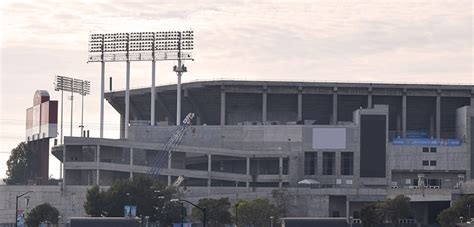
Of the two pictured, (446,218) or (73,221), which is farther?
(446,218)

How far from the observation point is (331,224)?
172m

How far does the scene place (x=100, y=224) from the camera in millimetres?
176125

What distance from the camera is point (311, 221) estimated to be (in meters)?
172

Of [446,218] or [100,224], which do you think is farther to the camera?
[446,218]

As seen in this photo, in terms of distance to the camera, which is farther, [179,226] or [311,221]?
[179,226]

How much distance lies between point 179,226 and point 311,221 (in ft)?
82.0

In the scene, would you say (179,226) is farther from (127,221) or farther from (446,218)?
(446,218)

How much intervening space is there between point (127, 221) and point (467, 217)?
54410 millimetres

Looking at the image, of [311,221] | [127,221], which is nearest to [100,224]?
[127,221]

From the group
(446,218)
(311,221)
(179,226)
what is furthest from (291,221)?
(446,218)

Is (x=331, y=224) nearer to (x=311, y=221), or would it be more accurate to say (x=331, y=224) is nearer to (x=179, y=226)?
(x=311, y=221)

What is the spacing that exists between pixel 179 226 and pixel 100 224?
53.3 ft

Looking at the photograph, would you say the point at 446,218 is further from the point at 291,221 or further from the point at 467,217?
the point at 291,221

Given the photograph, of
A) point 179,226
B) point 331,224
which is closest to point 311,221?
point 331,224
